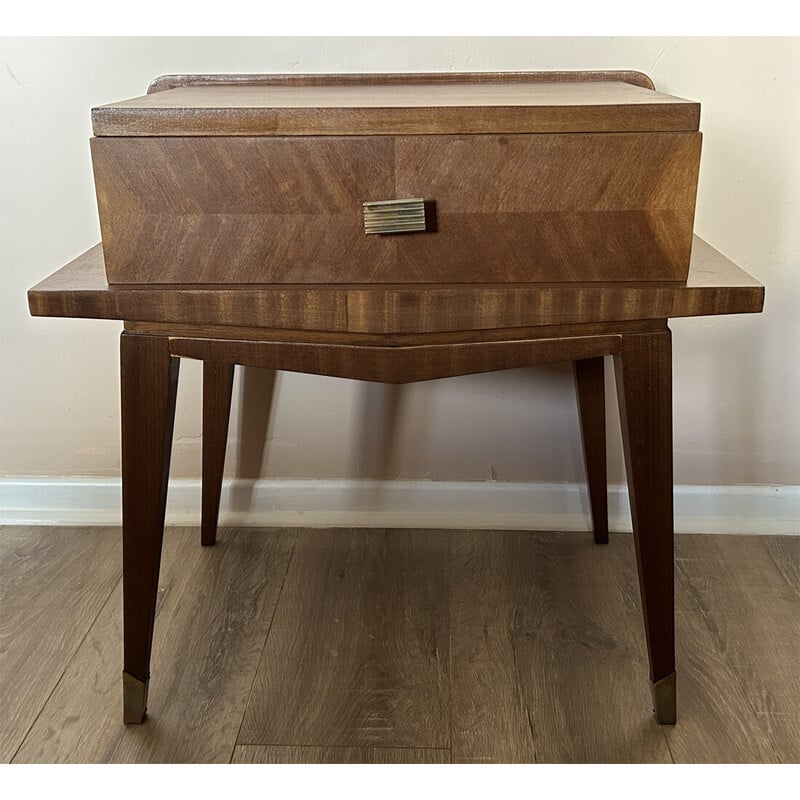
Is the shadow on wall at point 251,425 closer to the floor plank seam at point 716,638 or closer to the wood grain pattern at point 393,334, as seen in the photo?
the wood grain pattern at point 393,334

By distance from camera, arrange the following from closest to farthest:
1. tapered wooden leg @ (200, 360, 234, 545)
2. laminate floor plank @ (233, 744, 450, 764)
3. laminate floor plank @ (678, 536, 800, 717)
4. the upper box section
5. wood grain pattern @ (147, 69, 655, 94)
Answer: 1. the upper box section
2. laminate floor plank @ (233, 744, 450, 764)
3. laminate floor plank @ (678, 536, 800, 717)
4. wood grain pattern @ (147, 69, 655, 94)
5. tapered wooden leg @ (200, 360, 234, 545)

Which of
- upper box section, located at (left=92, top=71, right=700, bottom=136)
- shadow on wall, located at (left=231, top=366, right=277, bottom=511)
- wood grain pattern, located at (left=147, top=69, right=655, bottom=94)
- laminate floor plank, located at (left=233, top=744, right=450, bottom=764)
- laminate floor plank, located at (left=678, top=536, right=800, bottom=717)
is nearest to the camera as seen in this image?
upper box section, located at (left=92, top=71, right=700, bottom=136)

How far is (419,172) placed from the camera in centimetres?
89

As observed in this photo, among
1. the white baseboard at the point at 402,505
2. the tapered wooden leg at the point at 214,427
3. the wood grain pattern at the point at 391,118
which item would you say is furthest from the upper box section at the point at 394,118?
the white baseboard at the point at 402,505

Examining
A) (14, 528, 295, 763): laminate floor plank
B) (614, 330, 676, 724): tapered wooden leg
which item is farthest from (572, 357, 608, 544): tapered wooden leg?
(14, 528, 295, 763): laminate floor plank

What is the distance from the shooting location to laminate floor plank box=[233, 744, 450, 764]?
102 centimetres

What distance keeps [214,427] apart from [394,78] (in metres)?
0.53

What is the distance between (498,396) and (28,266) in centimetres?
70

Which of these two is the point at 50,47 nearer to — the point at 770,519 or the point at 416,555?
the point at 416,555

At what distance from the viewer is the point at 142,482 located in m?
1.01

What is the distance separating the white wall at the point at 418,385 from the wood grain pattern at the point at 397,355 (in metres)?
0.50

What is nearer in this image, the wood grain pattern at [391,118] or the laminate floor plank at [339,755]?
the wood grain pattern at [391,118]

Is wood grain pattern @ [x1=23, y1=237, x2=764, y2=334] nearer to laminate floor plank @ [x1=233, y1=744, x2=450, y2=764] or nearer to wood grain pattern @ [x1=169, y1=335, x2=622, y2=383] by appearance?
wood grain pattern @ [x1=169, y1=335, x2=622, y2=383]

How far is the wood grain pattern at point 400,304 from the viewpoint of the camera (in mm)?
916
